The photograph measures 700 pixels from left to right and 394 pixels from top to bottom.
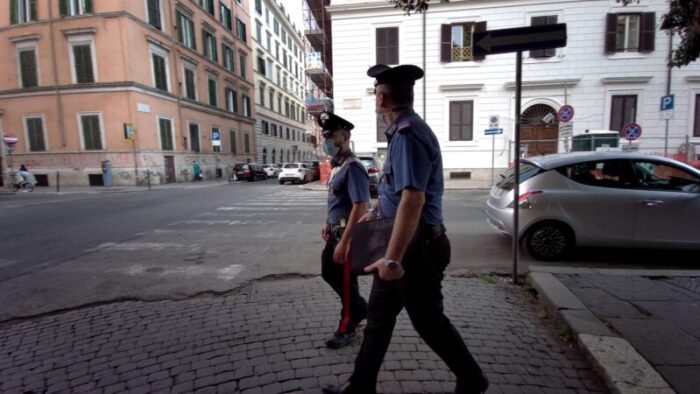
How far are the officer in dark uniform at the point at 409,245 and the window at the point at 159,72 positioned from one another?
2698 centimetres

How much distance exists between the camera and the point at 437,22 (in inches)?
754

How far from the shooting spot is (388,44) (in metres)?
19.7

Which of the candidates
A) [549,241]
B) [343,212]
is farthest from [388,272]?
[549,241]

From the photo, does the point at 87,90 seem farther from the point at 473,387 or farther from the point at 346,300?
the point at 473,387

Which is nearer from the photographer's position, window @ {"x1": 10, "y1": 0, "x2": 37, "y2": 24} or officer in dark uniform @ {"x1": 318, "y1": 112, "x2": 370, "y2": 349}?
officer in dark uniform @ {"x1": 318, "y1": 112, "x2": 370, "y2": 349}

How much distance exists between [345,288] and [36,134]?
2908 centimetres

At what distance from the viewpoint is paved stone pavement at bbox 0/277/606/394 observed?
2.45 meters

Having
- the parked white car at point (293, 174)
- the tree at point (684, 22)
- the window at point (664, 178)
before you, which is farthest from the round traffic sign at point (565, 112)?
the parked white car at point (293, 174)

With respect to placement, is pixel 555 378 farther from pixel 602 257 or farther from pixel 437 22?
pixel 437 22

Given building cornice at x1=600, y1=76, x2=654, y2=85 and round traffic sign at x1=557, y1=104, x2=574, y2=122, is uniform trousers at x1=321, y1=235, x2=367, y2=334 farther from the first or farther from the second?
building cornice at x1=600, y1=76, x2=654, y2=85

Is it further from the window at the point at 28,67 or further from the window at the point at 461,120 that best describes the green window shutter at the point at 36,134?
the window at the point at 461,120

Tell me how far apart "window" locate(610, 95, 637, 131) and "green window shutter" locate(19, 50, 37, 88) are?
3381 cm

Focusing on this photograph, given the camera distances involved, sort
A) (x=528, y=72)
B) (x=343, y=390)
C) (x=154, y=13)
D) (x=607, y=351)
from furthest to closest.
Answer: (x=154, y=13) < (x=528, y=72) < (x=607, y=351) < (x=343, y=390)

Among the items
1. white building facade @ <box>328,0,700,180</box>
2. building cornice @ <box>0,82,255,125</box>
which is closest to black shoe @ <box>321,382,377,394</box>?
white building facade @ <box>328,0,700,180</box>
